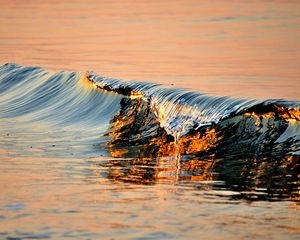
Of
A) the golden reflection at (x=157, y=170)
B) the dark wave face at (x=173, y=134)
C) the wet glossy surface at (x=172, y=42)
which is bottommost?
the golden reflection at (x=157, y=170)

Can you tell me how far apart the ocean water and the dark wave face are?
0.02 metres

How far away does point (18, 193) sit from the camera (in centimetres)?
857

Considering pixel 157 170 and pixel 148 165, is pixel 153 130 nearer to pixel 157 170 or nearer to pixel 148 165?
pixel 148 165

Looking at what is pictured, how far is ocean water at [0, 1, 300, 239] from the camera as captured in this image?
7520 millimetres

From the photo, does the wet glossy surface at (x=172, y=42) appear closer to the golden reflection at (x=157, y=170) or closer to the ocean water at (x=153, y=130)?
the ocean water at (x=153, y=130)

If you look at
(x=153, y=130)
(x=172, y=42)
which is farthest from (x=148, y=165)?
(x=172, y=42)

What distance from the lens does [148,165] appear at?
10.6m

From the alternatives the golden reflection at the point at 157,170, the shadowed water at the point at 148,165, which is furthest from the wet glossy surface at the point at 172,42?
the golden reflection at the point at 157,170

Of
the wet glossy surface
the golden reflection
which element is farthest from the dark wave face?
the wet glossy surface

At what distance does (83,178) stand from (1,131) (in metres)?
5.18

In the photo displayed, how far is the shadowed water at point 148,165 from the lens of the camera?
7301 mm

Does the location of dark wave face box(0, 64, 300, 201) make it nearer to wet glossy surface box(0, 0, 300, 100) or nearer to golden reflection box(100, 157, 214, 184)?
golden reflection box(100, 157, 214, 184)

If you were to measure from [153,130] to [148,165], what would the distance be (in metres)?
2.74

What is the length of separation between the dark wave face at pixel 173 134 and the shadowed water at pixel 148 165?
0.02 meters
